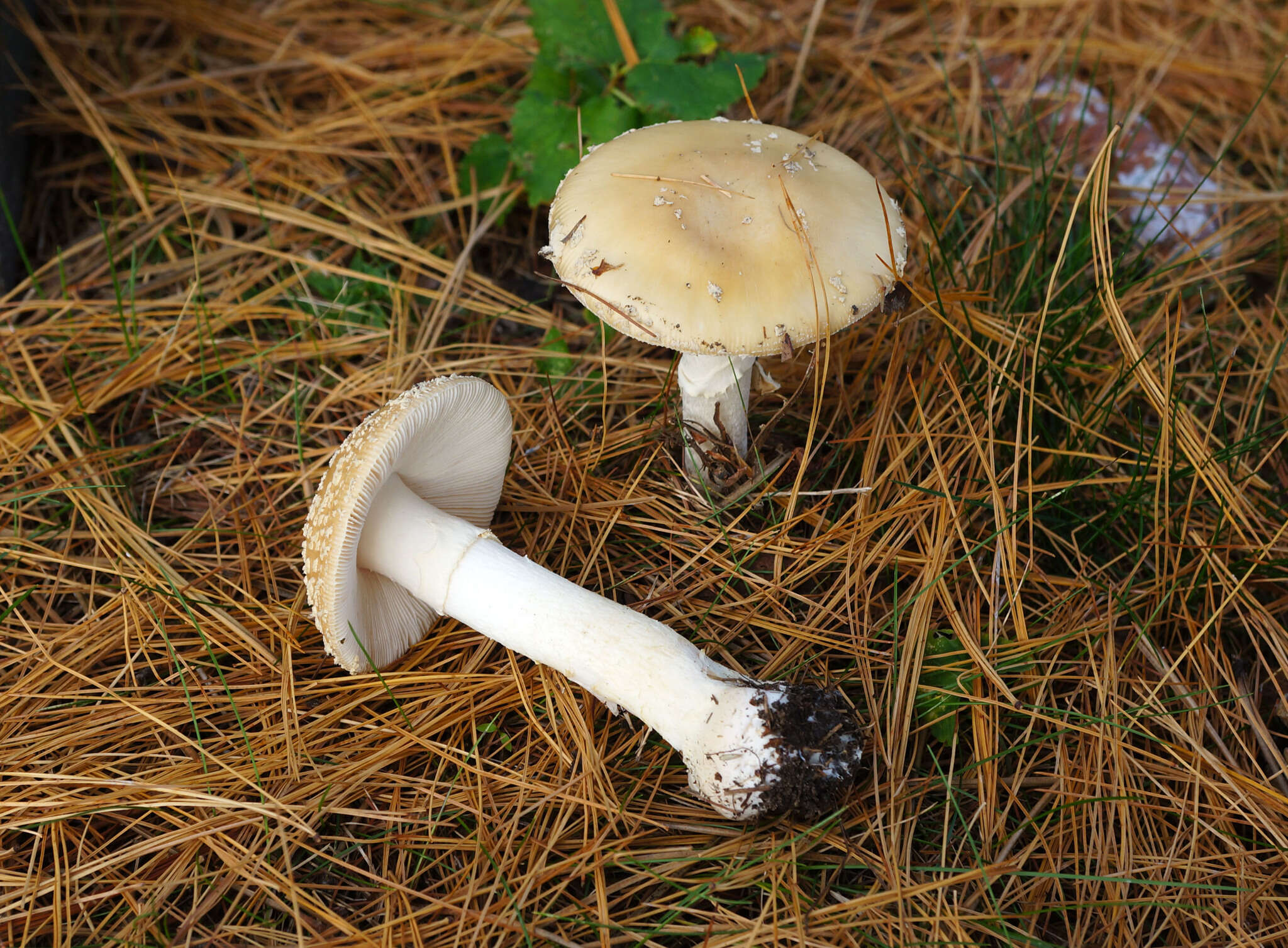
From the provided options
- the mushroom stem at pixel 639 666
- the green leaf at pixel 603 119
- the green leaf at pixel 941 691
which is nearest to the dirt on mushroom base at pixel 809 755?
the mushroom stem at pixel 639 666

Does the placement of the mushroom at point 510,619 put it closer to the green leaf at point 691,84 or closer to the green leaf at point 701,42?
the green leaf at point 691,84

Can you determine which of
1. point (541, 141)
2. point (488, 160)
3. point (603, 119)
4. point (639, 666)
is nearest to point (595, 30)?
point (603, 119)

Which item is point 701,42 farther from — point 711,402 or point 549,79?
point 711,402

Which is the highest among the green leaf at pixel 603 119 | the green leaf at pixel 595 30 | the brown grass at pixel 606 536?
the green leaf at pixel 595 30

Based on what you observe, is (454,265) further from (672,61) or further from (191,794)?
(191,794)

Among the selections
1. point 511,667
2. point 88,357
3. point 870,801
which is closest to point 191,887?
point 511,667
